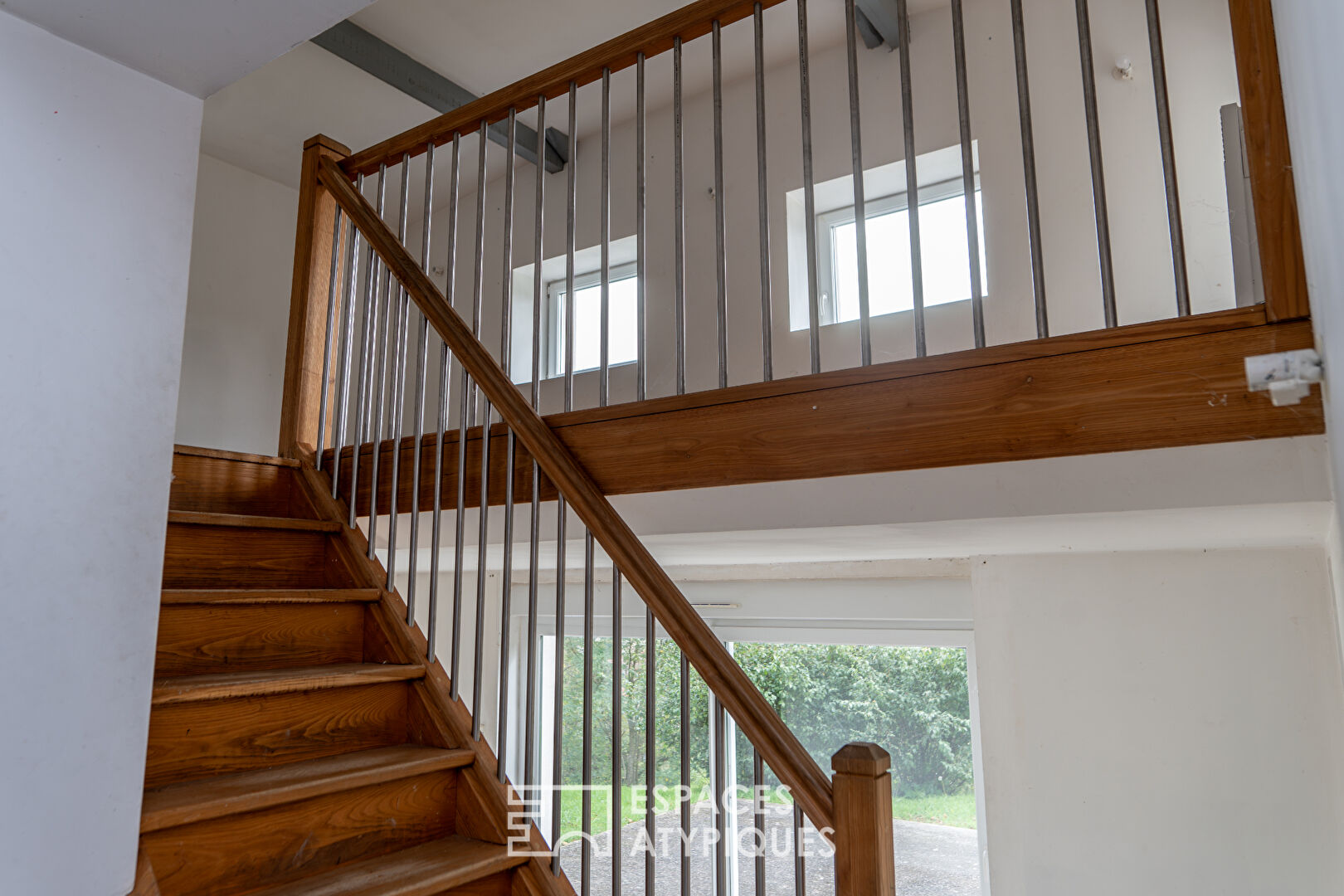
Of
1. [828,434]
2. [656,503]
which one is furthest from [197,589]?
[828,434]

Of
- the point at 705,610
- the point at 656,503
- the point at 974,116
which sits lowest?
the point at 705,610

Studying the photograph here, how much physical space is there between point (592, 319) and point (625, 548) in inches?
111

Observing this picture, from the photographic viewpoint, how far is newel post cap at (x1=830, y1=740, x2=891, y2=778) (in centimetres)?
122

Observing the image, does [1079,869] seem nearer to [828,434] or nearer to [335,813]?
[828,434]

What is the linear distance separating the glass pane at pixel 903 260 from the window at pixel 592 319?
94cm

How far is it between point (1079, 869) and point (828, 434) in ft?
5.32

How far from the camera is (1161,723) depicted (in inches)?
91.5

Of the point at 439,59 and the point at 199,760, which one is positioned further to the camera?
the point at 439,59

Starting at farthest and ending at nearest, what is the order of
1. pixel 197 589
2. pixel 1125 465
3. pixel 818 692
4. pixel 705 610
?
pixel 705 610, pixel 818 692, pixel 197 589, pixel 1125 465

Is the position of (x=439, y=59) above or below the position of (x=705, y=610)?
above

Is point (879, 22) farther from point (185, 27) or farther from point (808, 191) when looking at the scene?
point (185, 27)

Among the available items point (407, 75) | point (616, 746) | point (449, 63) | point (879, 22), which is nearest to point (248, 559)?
point (616, 746)

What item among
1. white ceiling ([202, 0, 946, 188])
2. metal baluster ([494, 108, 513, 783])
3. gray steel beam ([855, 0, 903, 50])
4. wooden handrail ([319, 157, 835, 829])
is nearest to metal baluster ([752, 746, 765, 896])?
wooden handrail ([319, 157, 835, 829])

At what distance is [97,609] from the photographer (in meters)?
1.25
